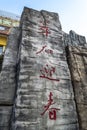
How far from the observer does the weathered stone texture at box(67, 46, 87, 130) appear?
3.79 meters

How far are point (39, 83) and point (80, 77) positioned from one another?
4.36 feet

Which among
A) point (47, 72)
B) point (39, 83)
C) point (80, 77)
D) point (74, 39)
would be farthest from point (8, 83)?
point (74, 39)

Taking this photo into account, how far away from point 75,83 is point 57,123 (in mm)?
1329

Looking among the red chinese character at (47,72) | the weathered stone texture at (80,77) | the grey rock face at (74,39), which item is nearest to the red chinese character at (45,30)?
the weathered stone texture at (80,77)

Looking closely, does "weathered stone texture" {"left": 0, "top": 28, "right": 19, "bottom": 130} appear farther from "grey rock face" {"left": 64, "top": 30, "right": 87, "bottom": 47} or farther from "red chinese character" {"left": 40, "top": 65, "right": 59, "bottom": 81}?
"grey rock face" {"left": 64, "top": 30, "right": 87, "bottom": 47}

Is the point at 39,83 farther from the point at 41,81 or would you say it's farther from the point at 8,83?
the point at 8,83

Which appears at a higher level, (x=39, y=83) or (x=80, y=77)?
(x=80, y=77)

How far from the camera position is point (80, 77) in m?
4.50

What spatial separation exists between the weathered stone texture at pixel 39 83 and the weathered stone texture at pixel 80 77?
0.24 m

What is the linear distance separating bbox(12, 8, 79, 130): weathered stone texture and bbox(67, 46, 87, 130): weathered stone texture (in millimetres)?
244

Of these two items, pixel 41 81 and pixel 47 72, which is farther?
pixel 47 72

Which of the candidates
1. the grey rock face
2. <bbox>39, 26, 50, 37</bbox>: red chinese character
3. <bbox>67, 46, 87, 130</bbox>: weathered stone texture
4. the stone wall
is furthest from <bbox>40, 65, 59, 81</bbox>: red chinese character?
the grey rock face

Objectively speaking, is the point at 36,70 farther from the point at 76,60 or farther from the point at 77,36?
the point at 77,36

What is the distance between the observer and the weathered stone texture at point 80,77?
3.79m
